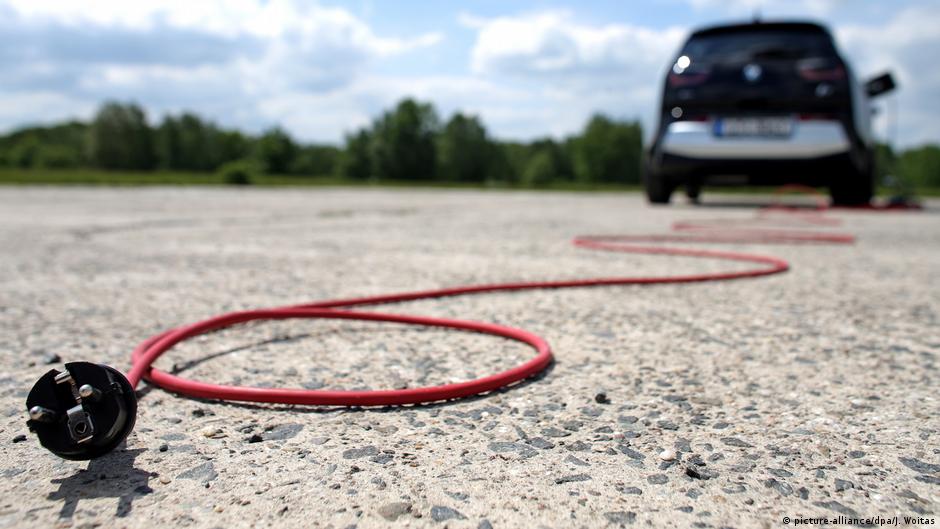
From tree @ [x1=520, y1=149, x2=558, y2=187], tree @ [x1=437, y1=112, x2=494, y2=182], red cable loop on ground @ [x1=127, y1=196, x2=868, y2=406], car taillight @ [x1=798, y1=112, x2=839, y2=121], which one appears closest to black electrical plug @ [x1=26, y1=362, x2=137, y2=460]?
Result: red cable loop on ground @ [x1=127, y1=196, x2=868, y2=406]

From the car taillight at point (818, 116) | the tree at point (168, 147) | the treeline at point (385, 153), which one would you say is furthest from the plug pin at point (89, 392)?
the tree at point (168, 147)

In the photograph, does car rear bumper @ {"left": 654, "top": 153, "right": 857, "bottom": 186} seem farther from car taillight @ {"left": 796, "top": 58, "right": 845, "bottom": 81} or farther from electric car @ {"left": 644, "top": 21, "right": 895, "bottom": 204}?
car taillight @ {"left": 796, "top": 58, "right": 845, "bottom": 81}

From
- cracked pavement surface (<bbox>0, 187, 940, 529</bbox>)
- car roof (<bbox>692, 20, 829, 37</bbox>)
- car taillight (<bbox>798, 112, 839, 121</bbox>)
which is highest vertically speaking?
car roof (<bbox>692, 20, 829, 37</bbox>)

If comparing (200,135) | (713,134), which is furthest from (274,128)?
(713,134)

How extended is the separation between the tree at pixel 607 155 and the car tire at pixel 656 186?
78019mm

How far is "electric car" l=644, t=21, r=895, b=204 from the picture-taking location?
260 inches

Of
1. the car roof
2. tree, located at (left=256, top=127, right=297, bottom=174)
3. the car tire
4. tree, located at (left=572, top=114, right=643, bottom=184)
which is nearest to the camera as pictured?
the car roof

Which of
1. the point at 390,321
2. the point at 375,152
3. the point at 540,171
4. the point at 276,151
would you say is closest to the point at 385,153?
the point at 375,152

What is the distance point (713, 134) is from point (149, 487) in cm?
651

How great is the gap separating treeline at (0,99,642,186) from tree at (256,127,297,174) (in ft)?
0.39

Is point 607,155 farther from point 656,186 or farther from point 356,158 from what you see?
point 656,186

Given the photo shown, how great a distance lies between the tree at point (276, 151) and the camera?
9088 cm

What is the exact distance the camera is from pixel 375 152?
7681 centimetres

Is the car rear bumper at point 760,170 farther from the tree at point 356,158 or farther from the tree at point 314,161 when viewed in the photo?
the tree at point 314,161
